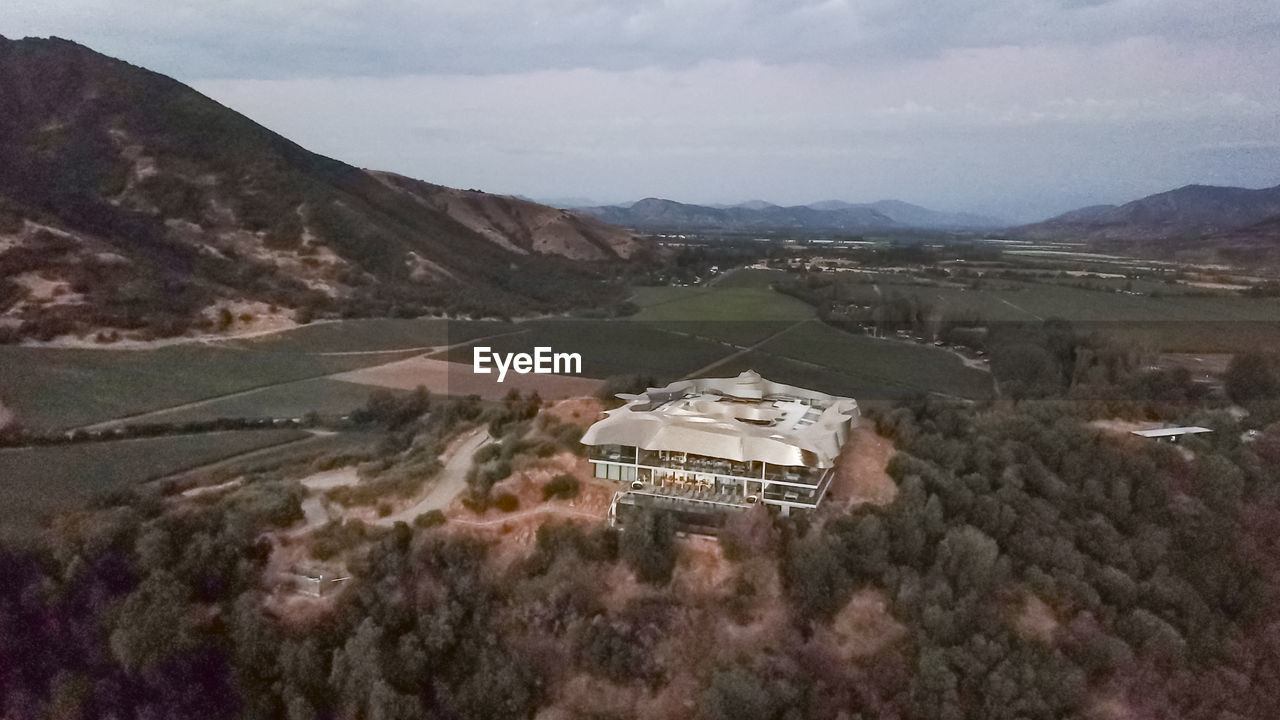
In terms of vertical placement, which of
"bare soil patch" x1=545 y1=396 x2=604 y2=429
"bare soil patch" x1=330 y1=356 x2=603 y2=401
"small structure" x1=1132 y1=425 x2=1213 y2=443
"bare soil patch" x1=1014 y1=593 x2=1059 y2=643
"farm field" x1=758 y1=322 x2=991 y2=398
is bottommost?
"bare soil patch" x1=1014 y1=593 x2=1059 y2=643

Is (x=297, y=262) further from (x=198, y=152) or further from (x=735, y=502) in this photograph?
(x=735, y=502)

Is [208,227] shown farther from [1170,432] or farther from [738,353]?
[1170,432]

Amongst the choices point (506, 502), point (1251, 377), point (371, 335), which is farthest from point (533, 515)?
point (1251, 377)

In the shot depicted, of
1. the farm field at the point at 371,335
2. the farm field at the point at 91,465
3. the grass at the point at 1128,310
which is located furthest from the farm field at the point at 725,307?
the farm field at the point at 91,465

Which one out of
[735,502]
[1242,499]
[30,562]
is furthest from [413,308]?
[1242,499]

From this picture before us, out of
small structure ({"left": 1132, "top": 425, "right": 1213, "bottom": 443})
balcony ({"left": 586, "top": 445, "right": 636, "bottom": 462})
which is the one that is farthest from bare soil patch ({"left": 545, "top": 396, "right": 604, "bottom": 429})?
small structure ({"left": 1132, "top": 425, "right": 1213, "bottom": 443})

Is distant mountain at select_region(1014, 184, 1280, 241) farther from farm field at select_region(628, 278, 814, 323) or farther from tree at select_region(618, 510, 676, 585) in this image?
tree at select_region(618, 510, 676, 585)
